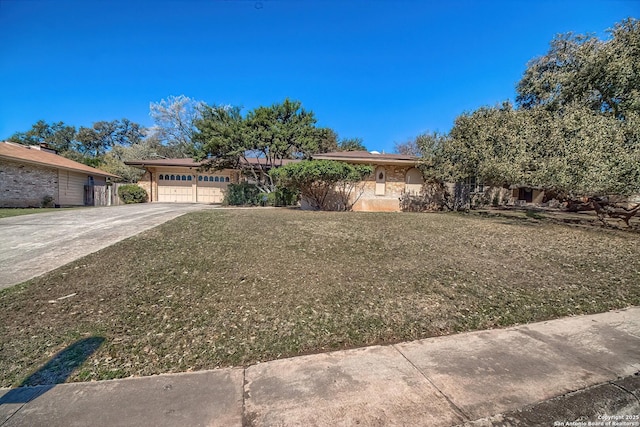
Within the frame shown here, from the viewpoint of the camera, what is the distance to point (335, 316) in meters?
3.32

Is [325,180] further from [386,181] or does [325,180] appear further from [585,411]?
[585,411]

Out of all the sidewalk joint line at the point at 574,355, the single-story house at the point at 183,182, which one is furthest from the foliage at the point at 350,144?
the sidewalk joint line at the point at 574,355

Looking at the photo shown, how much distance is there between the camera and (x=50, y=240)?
632 centimetres

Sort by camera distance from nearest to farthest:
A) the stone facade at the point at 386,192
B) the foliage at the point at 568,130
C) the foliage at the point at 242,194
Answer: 1. the foliage at the point at 568,130
2. the stone facade at the point at 386,192
3. the foliage at the point at 242,194

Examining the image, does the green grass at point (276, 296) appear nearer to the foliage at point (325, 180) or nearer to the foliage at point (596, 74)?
the foliage at point (325, 180)

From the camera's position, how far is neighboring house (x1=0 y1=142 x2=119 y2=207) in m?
13.9

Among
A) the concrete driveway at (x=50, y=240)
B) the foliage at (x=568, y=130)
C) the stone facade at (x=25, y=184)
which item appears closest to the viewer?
the concrete driveway at (x=50, y=240)

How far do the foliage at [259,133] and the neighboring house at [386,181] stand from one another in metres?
1.65

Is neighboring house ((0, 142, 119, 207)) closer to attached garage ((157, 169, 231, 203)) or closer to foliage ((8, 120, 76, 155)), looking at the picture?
attached garage ((157, 169, 231, 203))

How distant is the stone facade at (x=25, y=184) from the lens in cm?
1380

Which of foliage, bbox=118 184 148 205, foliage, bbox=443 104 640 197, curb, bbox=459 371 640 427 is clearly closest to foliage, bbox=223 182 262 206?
foliage, bbox=118 184 148 205

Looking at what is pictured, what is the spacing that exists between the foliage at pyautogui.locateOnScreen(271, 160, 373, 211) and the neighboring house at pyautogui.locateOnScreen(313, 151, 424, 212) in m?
0.70

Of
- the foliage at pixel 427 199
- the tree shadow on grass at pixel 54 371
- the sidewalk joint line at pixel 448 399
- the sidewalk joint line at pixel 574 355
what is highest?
the foliage at pixel 427 199

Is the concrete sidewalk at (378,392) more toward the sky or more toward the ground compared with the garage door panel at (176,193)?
more toward the ground
